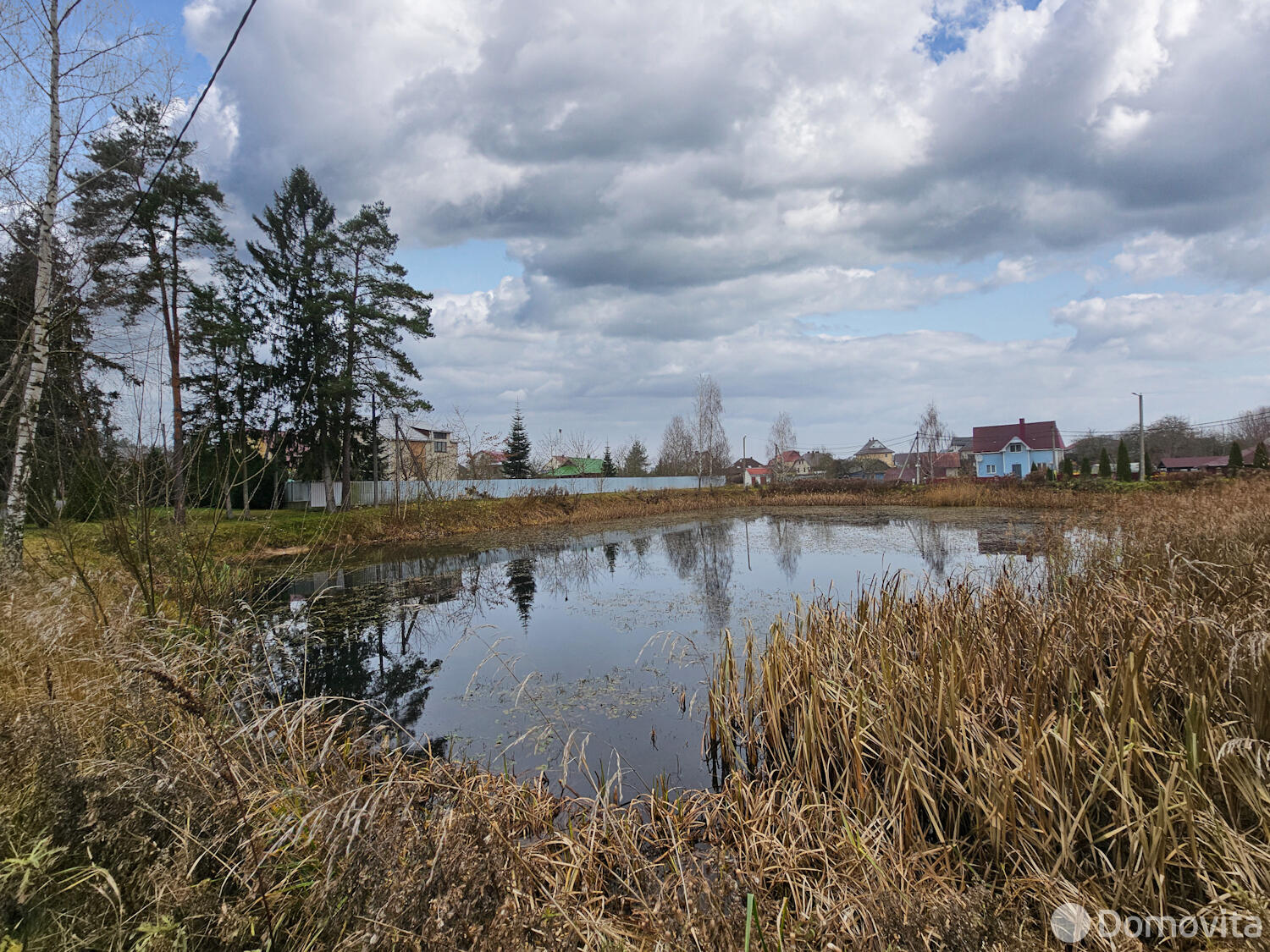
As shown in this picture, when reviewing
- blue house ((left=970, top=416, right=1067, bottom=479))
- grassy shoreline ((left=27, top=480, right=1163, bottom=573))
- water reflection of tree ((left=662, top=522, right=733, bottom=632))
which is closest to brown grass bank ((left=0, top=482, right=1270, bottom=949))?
grassy shoreline ((left=27, top=480, right=1163, bottom=573))

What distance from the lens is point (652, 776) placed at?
4.11 m

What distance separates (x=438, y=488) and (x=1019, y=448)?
47986 millimetres

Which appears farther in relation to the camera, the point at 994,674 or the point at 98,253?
the point at 98,253

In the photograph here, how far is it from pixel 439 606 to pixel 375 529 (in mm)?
8544

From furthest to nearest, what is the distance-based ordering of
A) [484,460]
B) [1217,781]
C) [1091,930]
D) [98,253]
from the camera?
[484,460] < [98,253] < [1217,781] < [1091,930]

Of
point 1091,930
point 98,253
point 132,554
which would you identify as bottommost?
point 1091,930

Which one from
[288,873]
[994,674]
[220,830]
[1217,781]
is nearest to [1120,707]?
[1217,781]

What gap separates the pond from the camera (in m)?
Result: 4.79

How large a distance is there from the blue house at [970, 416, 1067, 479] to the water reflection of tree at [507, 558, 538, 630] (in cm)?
4685

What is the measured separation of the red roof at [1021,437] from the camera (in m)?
49.3

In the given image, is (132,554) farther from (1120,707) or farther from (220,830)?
(1120,707)

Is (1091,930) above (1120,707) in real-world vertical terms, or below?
below

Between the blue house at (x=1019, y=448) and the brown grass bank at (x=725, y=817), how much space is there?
5236cm

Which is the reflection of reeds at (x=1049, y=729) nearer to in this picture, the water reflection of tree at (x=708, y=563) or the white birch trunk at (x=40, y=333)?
the water reflection of tree at (x=708, y=563)
